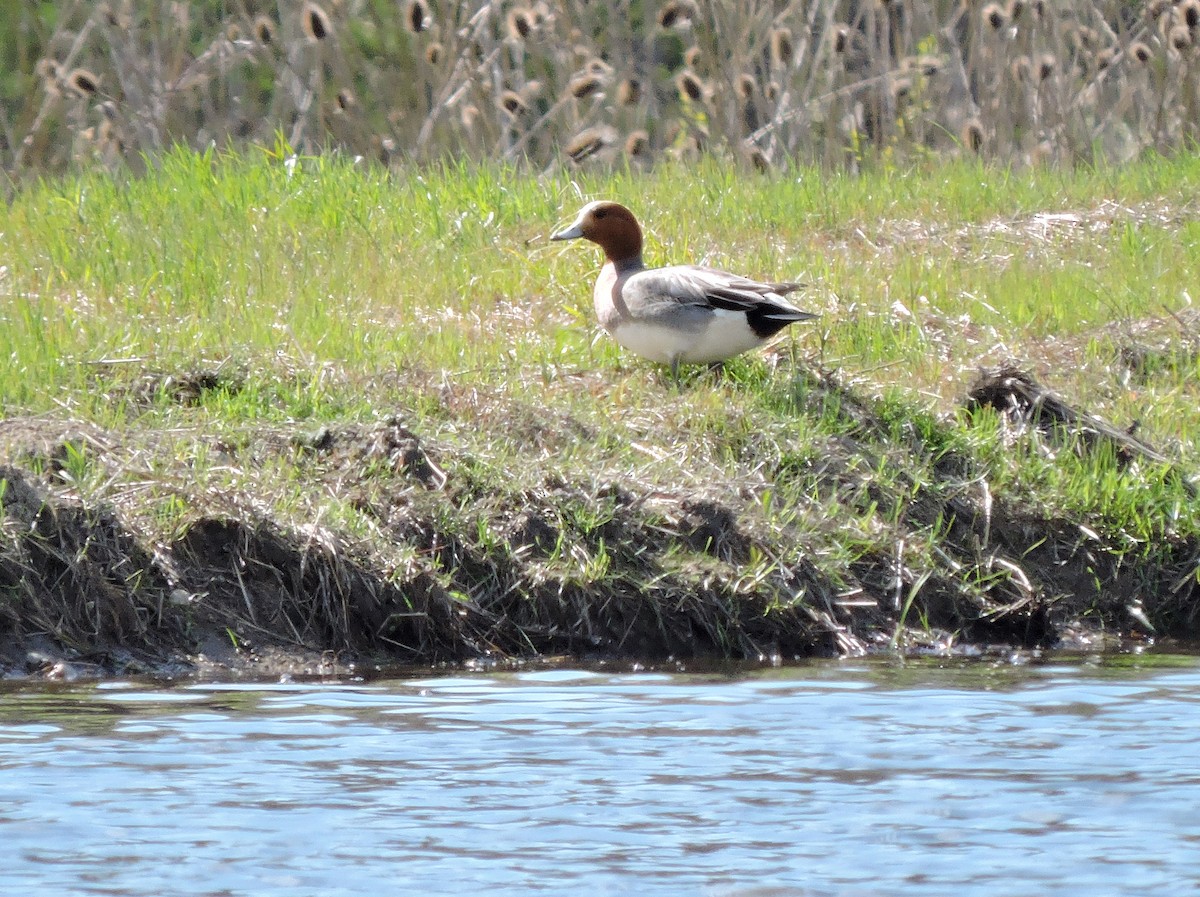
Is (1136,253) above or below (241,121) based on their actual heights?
below

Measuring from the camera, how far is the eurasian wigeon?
6785mm

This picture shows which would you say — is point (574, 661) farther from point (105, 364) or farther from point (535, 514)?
point (105, 364)

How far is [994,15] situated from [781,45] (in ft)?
3.77

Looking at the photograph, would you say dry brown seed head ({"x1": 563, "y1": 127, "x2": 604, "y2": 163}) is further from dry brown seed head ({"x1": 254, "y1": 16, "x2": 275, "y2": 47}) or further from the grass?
A: dry brown seed head ({"x1": 254, "y1": 16, "x2": 275, "y2": 47})

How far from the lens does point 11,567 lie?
18.1 ft

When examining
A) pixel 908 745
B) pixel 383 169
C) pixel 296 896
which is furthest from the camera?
pixel 383 169

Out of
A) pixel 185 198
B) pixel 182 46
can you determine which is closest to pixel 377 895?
pixel 185 198

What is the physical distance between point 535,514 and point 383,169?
3710mm

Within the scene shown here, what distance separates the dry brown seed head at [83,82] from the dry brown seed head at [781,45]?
353 cm

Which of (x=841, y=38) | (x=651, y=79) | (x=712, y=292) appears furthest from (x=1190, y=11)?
(x=712, y=292)

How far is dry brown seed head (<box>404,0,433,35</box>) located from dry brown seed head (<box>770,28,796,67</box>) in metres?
1.80

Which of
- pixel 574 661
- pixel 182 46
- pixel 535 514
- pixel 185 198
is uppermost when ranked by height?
pixel 182 46

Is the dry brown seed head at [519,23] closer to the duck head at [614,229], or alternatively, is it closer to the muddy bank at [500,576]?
the duck head at [614,229]

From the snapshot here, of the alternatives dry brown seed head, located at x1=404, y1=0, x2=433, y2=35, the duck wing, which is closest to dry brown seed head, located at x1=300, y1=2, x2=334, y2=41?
dry brown seed head, located at x1=404, y1=0, x2=433, y2=35
